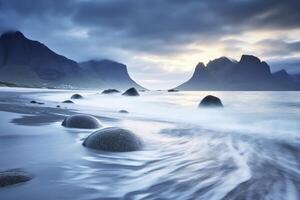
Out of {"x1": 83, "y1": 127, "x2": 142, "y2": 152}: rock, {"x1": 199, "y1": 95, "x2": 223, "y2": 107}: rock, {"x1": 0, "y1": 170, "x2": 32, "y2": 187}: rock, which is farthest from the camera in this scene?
{"x1": 199, "y1": 95, "x2": 223, "y2": 107}: rock

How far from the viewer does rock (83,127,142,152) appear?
9.74 meters

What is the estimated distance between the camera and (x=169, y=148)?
1073cm

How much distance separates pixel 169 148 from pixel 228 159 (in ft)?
7.43

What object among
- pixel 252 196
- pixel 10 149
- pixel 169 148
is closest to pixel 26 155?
pixel 10 149

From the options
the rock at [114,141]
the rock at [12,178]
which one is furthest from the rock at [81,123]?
the rock at [12,178]

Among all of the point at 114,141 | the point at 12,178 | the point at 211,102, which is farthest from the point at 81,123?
the point at 211,102

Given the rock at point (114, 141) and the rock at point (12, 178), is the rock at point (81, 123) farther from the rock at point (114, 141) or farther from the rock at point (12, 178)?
the rock at point (12, 178)

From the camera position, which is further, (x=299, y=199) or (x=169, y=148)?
(x=169, y=148)

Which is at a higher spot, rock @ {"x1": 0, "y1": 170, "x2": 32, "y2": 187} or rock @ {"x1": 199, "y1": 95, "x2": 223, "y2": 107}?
rock @ {"x1": 199, "y1": 95, "x2": 223, "y2": 107}

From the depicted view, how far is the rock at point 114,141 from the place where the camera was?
9.74m

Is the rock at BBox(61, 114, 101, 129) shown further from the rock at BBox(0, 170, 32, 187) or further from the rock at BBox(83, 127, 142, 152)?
the rock at BBox(0, 170, 32, 187)

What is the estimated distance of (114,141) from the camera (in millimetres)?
9906

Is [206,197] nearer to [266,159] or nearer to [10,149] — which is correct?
[266,159]

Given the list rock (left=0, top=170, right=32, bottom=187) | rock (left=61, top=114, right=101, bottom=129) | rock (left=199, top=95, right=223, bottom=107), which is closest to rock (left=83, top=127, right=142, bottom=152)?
rock (left=0, top=170, right=32, bottom=187)
